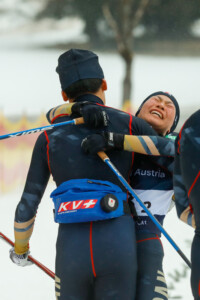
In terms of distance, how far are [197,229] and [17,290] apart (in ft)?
9.66

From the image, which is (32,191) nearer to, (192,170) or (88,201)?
(88,201)

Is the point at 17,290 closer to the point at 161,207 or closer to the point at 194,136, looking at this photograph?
the point at 161,207

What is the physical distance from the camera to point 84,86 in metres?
2.40

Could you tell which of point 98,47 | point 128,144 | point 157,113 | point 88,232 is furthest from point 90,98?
point 98,47

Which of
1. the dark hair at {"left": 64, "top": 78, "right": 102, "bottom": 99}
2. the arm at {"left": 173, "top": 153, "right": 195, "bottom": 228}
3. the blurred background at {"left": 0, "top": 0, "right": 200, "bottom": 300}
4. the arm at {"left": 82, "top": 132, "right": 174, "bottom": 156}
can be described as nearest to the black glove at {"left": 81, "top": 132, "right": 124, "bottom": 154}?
the arm at {"left": 82, "top": 132, "right": 174, "bottom": 156}

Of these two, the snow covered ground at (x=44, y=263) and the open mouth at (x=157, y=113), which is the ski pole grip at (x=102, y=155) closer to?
the open mouth at (x=157, y=113)

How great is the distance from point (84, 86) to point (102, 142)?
12.8 inches

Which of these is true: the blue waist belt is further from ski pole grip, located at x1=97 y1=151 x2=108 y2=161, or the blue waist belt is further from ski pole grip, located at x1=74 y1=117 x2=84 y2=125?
ski pole grip, located at x1=74 y1=117 x2=84 y2=125

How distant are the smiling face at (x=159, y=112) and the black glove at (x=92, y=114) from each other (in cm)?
47

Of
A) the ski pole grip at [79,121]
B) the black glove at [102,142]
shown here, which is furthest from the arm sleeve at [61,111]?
the black glove at [102,142]

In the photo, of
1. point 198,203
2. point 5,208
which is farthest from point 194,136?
→ point 5,208

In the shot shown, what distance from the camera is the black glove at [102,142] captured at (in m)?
2.20

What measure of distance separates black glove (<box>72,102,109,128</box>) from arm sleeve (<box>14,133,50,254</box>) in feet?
0.69

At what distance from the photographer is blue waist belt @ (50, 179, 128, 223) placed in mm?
2163
